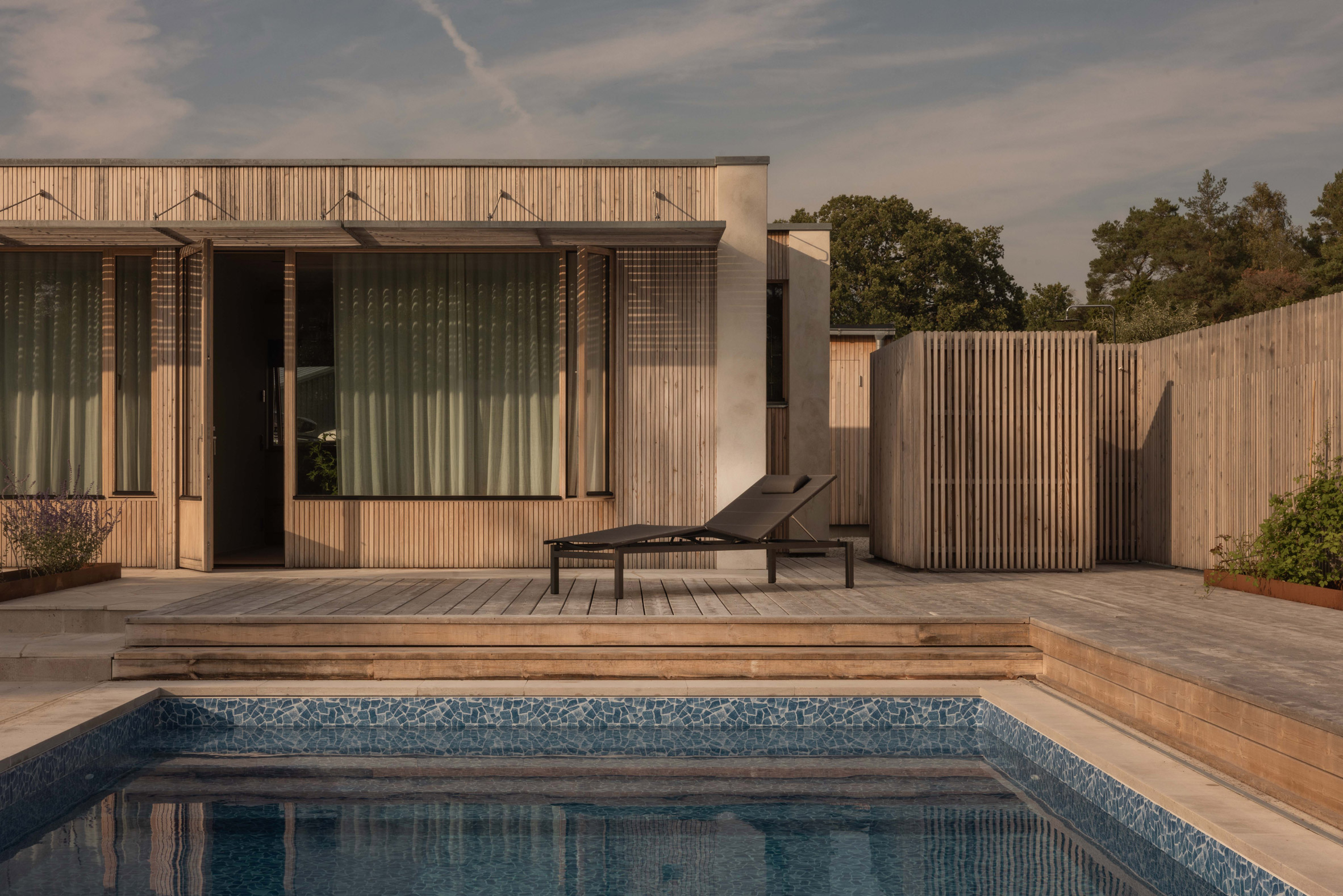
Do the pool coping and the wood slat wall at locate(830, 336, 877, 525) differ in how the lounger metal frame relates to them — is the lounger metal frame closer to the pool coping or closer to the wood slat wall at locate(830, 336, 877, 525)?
the pool coping

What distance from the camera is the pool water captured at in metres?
3.31

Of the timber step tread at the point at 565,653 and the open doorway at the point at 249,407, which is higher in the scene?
the open doorway at the point at 249,407

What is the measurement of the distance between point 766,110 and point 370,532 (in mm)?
14204

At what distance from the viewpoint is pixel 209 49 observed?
17391mm

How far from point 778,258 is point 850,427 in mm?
4487

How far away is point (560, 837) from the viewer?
373cm

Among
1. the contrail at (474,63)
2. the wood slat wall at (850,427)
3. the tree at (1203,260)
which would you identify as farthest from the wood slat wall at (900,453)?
the tree at (1203,260)

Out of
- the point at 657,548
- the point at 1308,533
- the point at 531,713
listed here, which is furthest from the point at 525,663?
the point at 1308,533

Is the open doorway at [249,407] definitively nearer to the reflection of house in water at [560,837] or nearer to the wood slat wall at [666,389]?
the wood slat wall at [666,389]

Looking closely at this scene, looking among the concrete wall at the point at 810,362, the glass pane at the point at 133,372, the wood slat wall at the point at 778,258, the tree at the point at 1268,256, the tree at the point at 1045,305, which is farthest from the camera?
the tree at the point at 1045,305

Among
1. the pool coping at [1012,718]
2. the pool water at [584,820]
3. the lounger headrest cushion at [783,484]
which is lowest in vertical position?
the pool water at [584,820]

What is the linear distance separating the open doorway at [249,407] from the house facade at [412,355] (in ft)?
2.52

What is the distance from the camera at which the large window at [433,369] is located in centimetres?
870

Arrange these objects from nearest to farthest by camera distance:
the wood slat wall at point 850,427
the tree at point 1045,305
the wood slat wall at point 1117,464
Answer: the wood slat wall at point 1117,464 < the wood slat wall at point 850,427 < the tree at point 1045,305
